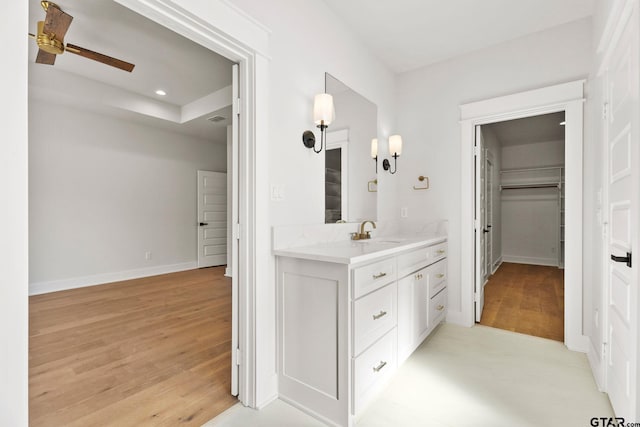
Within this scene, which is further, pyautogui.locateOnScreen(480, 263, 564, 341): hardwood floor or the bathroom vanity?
pyautogui.locateOnScreen(480, 263, 564, 341): hardwood floor

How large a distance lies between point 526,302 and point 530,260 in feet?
10.4

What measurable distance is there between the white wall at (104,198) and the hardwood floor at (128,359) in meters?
0.65

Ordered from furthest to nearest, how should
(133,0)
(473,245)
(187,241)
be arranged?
1. (187,241)
2. (473,245)
3. (133,0)

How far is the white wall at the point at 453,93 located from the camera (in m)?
2.59

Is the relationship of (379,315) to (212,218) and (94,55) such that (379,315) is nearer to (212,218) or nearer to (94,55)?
(94,55)

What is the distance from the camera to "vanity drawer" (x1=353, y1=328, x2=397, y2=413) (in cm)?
159

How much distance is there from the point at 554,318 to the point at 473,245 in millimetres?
1218

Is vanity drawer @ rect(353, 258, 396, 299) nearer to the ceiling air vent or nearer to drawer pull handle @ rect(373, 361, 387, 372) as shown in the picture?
drawer pull handle @ rect(373, 361, 387, 372)

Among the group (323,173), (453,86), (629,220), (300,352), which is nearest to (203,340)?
(300,352)

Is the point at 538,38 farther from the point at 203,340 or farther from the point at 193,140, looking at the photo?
the point at 193,140

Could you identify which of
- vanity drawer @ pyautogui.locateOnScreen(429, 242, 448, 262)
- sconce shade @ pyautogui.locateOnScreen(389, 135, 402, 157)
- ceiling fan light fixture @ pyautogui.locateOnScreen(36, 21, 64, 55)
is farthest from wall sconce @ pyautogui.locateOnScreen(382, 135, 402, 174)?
ceiling fan light fixture @ pyautogui.locateOnScreen(36, 21, 64, 55)

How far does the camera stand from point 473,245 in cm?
300

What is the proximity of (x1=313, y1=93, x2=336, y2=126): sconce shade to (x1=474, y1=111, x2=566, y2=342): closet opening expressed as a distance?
127 inches

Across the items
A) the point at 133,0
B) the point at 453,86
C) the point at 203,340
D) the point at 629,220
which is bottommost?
the point at 203,340
